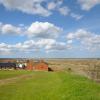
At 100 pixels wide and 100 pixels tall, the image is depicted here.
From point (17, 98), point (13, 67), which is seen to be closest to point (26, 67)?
point (13, 67)

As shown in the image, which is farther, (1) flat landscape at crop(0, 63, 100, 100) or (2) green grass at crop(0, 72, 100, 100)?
(1) flat landscape at crop(0, 63, 100, 100)

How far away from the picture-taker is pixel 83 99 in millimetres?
22000

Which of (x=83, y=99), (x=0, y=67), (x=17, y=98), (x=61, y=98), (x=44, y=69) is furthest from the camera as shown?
(x=0, y=67)

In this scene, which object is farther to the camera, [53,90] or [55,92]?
[53,90]

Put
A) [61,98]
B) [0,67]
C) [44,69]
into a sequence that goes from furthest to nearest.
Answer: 1. [0,67]
2. [44,69]
3. [61,98]

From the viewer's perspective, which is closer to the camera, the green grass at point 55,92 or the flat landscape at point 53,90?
the green grass at point 55,92

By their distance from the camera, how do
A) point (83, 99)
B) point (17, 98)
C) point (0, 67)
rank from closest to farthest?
point (83, 99) < point (17, 98) < point (0, 67)

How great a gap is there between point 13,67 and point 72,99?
87.2 meters

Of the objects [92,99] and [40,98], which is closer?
[92,99]

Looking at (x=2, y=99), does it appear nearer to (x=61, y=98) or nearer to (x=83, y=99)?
(x=61, y=98)

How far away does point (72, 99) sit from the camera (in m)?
22.3

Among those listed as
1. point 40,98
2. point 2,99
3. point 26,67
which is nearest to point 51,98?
point 40,98

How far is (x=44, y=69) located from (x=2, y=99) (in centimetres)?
7249

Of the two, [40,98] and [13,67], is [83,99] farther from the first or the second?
[13,67]
